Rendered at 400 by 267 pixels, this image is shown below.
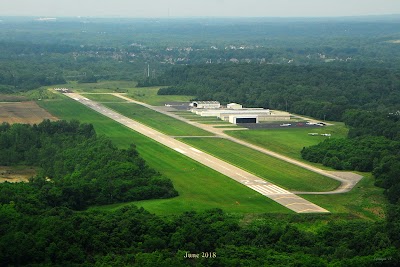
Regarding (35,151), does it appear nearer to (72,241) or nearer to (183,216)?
(183,216)

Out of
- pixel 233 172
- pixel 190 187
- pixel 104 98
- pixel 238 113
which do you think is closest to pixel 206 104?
pixel 238 113

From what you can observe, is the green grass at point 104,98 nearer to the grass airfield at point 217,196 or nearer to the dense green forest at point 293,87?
the dense green forest at point 293,87

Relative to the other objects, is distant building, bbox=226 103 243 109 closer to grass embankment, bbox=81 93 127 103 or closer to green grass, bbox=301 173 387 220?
grass embankment, bbox=81 93 127 103

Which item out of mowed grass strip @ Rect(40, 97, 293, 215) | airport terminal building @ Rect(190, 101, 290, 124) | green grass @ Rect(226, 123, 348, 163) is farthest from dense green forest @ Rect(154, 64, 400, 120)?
mowed grass strip @ Rect(40, 97, 293, 215)

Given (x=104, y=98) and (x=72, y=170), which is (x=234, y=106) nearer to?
(x=104, y=98)

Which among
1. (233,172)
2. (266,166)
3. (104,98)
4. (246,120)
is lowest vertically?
(104,98)

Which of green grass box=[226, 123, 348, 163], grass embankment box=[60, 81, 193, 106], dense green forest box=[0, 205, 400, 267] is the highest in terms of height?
dense green forest box=[0, 205, 400, 267]
